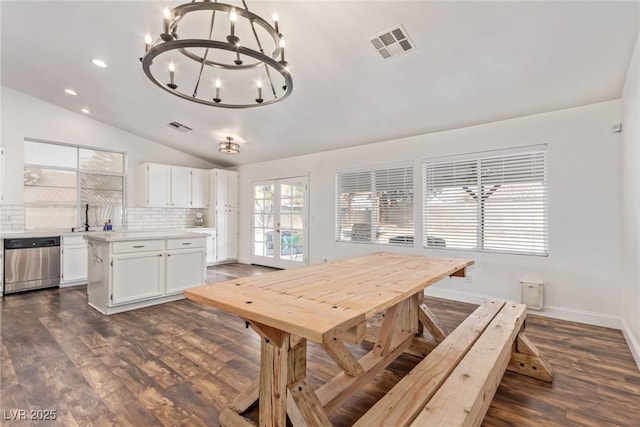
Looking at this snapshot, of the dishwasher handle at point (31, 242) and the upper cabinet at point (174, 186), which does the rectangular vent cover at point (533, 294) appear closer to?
the upper cabinet at point (174, 186)

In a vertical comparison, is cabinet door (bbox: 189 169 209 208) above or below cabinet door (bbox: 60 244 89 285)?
above

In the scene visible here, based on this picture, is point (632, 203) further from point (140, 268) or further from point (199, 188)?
point (199, 188)

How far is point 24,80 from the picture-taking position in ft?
14.8

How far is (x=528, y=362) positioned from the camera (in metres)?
2.20

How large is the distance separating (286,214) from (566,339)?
15.7 ft

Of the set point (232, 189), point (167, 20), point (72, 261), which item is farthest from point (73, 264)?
point (167, 20)

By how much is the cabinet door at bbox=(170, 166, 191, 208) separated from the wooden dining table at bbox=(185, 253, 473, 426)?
5433mm

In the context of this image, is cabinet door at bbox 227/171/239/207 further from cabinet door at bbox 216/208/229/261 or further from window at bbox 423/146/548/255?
window at bbox 423/146/548/255

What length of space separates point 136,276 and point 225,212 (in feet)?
11.3

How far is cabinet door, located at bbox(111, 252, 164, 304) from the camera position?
11.6 feet

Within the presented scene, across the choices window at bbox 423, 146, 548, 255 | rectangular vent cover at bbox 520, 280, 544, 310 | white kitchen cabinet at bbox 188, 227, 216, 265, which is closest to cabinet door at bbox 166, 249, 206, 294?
white kitchen cabinet at bbox 188, 227, 216, 265

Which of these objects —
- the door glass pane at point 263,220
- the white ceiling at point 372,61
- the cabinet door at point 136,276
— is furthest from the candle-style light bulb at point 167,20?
the door glass pane at point 263,220

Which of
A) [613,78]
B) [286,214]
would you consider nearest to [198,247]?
[286,214]

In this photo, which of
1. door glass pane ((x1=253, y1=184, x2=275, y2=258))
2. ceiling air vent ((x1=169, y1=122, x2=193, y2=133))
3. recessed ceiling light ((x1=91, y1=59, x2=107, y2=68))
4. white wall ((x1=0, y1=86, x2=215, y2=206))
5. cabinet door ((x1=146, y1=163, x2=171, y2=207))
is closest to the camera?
recessed ceiling light ((x1=91, y1=59, x2=107, y2=68))
